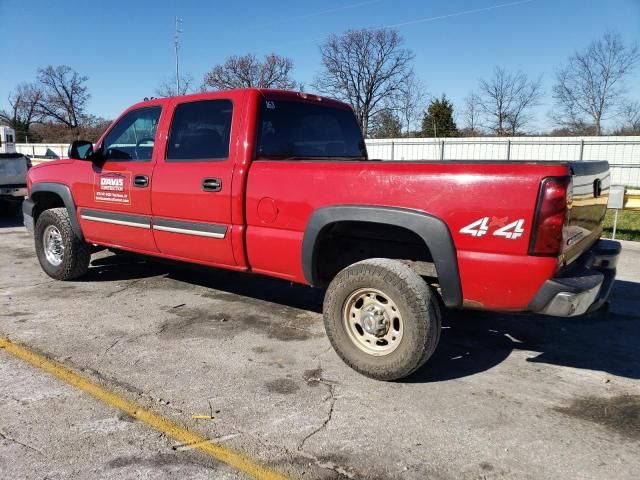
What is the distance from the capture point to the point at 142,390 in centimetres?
346

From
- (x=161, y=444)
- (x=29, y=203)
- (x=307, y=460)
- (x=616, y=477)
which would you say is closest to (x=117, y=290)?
(x=29, y=203)

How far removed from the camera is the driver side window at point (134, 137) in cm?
512

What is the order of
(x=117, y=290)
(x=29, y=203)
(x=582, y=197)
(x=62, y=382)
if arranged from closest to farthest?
(x=582, y=197)
(x=62, y=382)
(x=117, y=290)
(x=29, y=203)

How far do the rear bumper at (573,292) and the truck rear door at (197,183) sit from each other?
2367 millimetres

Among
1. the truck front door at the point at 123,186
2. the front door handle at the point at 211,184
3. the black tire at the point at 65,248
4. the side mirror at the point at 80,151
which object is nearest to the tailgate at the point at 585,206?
the front door handle at the point at 211,184

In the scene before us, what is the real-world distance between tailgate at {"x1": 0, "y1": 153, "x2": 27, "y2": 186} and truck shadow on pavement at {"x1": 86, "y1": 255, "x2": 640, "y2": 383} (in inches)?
266

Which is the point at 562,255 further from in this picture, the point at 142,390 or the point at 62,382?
the point at 62,382

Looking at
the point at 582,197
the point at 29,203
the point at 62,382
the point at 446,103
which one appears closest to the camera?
the point at 582,197

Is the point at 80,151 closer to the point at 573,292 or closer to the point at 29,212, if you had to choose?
the point at 29,212

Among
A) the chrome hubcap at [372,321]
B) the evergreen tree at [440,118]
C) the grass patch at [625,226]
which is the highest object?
the evergreen tree at [440,118]

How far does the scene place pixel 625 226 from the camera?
36.2ft

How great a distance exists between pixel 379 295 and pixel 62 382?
216 cm

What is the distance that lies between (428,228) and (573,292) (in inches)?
34.8

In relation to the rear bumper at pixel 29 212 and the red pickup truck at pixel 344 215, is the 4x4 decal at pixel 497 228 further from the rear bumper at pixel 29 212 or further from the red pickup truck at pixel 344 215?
the rear bumper at pixel 29 212
